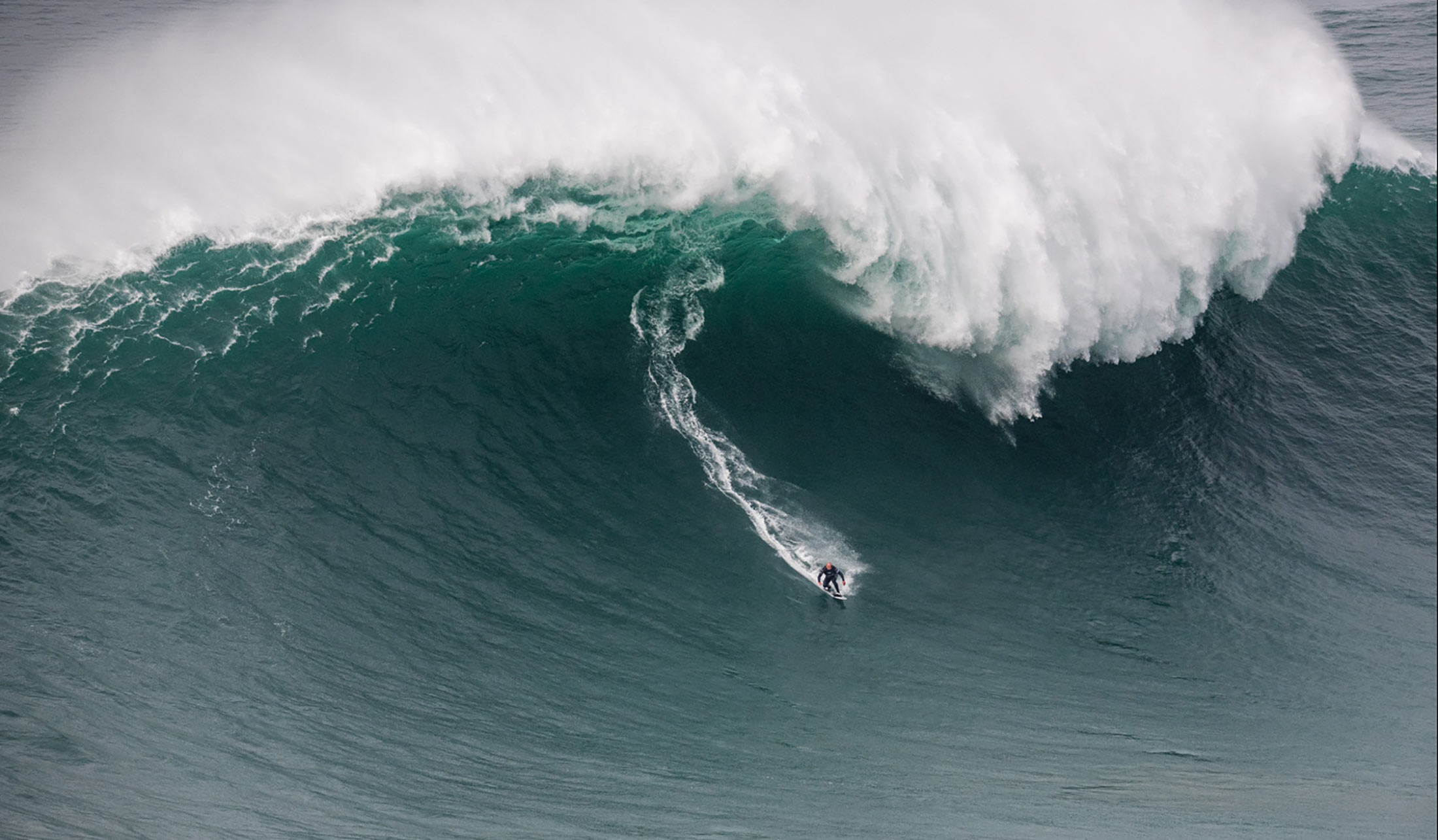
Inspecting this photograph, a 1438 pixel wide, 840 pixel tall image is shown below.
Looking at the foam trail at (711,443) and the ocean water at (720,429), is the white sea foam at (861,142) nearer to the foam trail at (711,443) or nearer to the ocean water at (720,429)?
the ocean water at (720,429)

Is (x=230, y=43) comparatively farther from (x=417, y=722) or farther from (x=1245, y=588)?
(x=1245, y=588)

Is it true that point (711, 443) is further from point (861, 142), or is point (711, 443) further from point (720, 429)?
point (861, 142)

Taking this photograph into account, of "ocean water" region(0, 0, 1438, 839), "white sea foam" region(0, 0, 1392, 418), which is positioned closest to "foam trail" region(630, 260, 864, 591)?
"ocean water" region(0, 0, 1438, 839)

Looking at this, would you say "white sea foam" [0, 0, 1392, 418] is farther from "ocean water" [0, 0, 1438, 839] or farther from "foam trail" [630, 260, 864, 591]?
"foam trail" [630, 260, 864, 591]

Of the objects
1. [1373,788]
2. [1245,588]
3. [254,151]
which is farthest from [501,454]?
[1373,788]

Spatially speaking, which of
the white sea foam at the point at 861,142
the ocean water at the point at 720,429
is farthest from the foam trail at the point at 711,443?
the white sea foam at the point at 861,142

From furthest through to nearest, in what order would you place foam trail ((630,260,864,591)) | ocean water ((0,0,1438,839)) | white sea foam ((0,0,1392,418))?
white sea foam ((0,0,1392,418)) < foam trail ((630,260,864,591)) < ocean water ((0,0,1438,839))

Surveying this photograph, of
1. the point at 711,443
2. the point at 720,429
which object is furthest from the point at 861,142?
the point at 711,443
